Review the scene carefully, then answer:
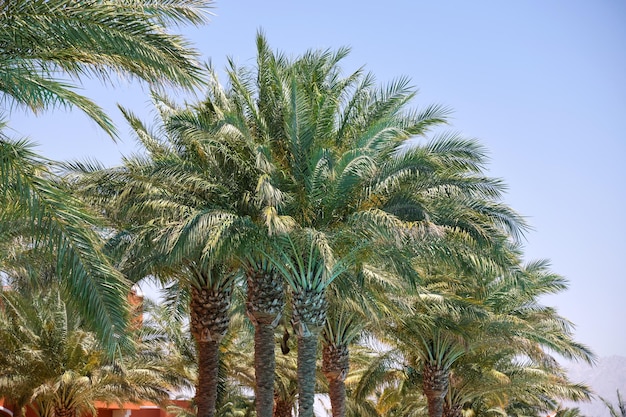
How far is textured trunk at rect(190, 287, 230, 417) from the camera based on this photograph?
19.9m

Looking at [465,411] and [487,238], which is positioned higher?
[465,411]

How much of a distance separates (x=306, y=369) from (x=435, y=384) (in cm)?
1034

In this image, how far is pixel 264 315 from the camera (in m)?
18.6

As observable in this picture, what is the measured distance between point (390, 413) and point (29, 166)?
32491 millimetres

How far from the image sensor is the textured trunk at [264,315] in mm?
18594

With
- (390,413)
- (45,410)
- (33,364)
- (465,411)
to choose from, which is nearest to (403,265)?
(33,364)

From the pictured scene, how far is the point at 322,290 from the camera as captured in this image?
60.8 ft

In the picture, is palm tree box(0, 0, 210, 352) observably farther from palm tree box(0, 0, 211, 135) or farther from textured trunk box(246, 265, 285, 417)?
textured trunk box(246, 265, 285, 417)

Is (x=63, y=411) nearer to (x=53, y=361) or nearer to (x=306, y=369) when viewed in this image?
(x=53, y=361)

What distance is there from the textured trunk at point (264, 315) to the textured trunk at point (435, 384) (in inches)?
404

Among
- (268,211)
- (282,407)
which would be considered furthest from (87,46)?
(282,407)

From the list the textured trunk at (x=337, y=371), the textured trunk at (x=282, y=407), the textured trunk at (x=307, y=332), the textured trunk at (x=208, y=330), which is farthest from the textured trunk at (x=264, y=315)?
the textured trunk at (x=282, y=407)

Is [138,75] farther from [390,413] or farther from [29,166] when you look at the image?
[390,413]

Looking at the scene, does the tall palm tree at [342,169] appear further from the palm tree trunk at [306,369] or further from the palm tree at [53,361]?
the palm tree at [53,361]
